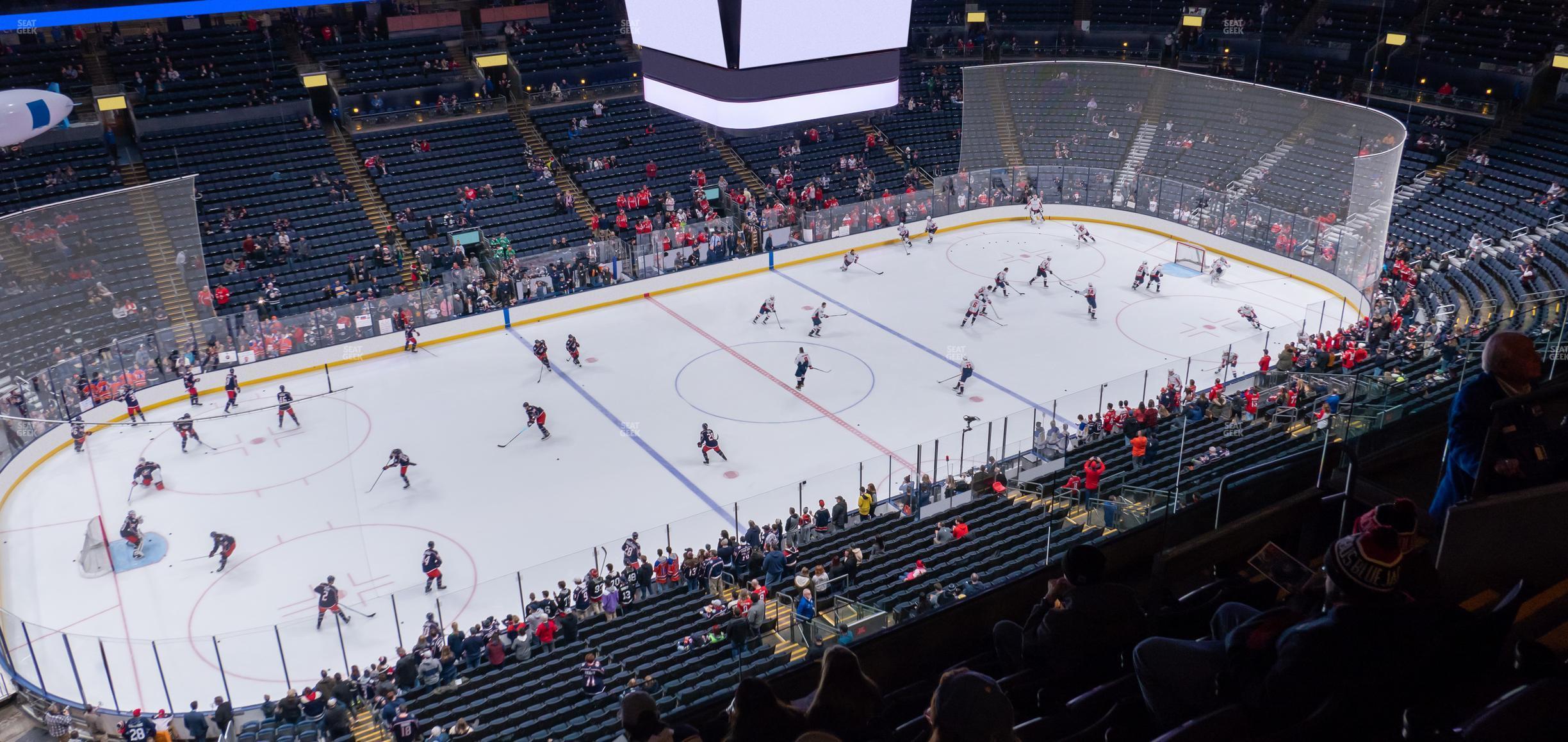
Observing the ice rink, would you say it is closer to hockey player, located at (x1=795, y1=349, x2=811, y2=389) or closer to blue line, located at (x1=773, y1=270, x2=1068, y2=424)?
blue line, located at (x1=773, y1=270, x2=1068, y2=424)

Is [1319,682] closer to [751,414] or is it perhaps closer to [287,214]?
[751,414]

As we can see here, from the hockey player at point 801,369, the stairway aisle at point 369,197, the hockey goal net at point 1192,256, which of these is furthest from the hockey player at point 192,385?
the hockey goal net at point 1192,256

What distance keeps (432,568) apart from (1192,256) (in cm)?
2530

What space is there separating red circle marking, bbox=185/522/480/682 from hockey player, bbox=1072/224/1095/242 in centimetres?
2311

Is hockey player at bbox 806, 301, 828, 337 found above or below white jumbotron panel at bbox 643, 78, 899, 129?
below

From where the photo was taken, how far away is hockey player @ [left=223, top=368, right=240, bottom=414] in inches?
967

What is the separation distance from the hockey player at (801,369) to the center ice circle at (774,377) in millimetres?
145

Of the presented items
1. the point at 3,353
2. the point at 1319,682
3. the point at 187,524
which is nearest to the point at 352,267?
the point at 3,353

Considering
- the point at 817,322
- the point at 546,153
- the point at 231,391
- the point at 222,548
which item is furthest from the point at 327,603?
the point at 546,153

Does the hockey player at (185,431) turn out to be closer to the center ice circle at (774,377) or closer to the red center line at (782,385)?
the center ice circle at (774,377)

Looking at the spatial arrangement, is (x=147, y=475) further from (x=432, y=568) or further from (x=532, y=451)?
(x=432, y=568)

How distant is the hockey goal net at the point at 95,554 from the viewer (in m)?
18.9

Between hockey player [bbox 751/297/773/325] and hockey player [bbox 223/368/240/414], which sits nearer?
hockey player [bbox 223/368/240/414]

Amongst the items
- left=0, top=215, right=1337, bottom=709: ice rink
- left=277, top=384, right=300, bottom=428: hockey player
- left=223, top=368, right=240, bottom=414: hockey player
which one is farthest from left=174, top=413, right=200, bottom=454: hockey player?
left=277, top=384, right=300, bottom=428: hockey player
